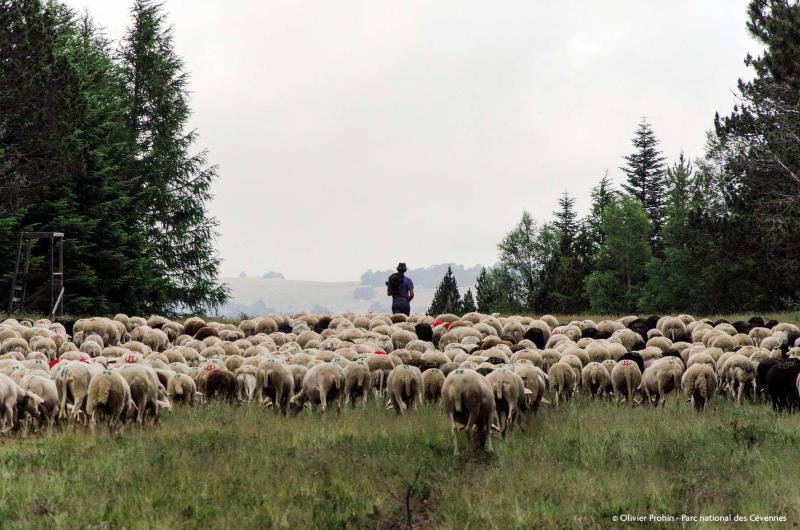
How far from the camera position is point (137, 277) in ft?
121

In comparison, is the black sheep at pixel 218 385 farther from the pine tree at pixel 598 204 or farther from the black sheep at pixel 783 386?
the pine tree at pixel 598 204

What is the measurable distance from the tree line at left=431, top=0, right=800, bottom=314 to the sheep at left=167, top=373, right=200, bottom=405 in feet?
80.8

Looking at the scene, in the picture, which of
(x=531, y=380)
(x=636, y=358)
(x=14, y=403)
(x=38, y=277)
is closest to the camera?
(x=14, y=403)

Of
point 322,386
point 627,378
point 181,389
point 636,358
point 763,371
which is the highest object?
point 636,358

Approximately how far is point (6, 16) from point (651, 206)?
64.2 meters

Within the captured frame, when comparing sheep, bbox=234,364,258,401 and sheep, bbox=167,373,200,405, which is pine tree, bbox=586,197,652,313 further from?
sheep, bbox=167,373,200,405

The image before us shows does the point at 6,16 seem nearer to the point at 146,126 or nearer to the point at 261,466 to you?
the point at 146,126

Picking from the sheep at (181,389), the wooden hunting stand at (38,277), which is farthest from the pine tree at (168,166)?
the sheep at (181,389)

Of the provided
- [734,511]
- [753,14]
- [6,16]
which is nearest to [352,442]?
[734,511]

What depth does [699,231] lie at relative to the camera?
37844 millimetres

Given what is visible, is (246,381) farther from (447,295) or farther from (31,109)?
(447,295)

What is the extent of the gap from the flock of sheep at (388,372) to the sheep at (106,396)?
0.06 ft

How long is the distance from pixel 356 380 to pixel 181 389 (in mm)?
2914

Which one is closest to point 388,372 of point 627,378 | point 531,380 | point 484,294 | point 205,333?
point 531,380
